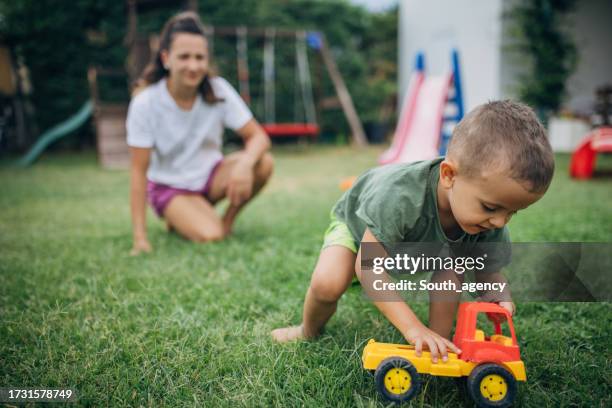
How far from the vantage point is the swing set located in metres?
9.70

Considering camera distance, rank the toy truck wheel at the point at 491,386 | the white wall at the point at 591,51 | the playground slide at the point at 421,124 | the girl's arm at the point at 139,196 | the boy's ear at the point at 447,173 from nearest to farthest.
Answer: the toy truck wheel at the point at 491,386
the boy's ear at the point at 447,173
the girl's arm at the point at 139,196
the playground slide at the point at 421,124
the white wall at the point at 591,51

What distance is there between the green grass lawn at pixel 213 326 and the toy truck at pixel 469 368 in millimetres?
72

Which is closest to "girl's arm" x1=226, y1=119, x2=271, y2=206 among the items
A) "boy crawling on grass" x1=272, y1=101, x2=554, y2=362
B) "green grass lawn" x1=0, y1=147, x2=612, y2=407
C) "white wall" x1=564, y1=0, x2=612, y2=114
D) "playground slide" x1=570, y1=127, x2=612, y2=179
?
"green grass lawn" x1=0, y1=147, x2=612, y2=407

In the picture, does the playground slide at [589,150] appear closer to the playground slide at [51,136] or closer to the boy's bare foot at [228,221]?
the boy's bare foot at [228,221]

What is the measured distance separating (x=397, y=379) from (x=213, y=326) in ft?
2.63

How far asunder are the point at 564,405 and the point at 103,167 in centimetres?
794

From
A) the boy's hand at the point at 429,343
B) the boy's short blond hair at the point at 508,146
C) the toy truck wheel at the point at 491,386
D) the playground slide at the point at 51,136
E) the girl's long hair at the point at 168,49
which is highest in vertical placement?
the girl's long hair at the point at 168,49

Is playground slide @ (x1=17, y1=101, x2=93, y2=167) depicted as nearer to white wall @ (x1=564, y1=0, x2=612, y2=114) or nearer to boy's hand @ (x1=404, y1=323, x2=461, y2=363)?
boy's hand @ (x1=404, y1=323, x2=461, y2=363)

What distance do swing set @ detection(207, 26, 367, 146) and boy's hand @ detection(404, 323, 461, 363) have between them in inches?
323

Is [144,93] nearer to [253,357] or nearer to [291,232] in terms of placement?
[291,232]

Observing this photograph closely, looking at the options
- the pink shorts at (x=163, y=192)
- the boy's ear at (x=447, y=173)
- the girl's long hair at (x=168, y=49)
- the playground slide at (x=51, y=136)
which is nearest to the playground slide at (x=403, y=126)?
the pink shorts at (x=163, y=192)

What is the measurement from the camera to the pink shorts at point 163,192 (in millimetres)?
A: 3453

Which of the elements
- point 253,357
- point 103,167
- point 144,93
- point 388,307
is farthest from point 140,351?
point 103,167

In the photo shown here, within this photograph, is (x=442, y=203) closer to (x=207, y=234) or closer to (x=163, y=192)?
(x=207, y=234)
